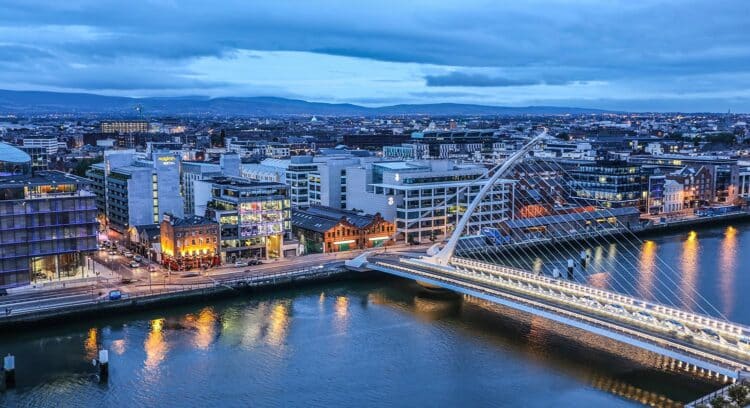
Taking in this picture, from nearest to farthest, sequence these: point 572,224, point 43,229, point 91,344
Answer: point 91,344 → point 43,229 → point 572,224

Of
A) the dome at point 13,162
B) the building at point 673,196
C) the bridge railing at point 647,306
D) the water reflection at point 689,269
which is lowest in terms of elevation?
the water reflection at point 689,269

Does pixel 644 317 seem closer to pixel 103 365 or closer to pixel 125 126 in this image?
pixel 103 365

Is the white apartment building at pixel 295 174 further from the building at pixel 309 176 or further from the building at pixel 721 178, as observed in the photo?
the building at pixel 721 178

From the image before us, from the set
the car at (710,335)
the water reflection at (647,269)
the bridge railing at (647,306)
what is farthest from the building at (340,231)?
the car at (710,335)

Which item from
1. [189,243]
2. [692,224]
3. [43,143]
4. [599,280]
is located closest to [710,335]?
[599,280]

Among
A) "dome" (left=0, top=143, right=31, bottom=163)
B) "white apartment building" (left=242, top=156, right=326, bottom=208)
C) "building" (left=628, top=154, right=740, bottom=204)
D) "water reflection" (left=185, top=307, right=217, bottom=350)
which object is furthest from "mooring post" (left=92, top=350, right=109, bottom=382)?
"building" (left=628, top=154, right=740, bottom=204)

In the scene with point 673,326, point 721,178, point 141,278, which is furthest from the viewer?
point 721,178

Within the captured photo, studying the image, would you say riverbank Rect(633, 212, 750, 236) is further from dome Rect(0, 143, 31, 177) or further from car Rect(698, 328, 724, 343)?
dome Rect(0, 143, 31, 177)
